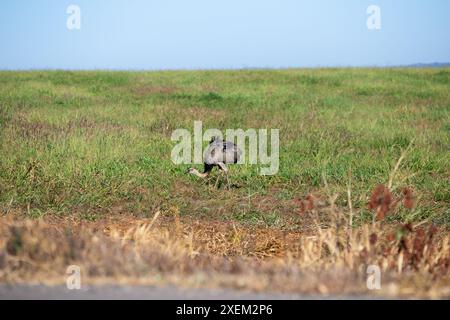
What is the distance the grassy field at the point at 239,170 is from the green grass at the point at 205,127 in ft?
0.11

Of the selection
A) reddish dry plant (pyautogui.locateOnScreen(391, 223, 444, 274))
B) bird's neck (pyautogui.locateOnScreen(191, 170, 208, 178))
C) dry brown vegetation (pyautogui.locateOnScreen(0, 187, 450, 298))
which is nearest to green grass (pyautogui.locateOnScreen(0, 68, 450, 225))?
bird's neck (pyautogui.locateOnScreen(191, 170, 208, 178))

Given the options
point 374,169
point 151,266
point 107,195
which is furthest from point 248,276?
point 374,169

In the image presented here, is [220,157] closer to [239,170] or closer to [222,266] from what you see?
[239,170]

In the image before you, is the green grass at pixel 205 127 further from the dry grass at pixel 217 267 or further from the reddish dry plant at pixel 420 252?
the dry grass at pixel 217 267

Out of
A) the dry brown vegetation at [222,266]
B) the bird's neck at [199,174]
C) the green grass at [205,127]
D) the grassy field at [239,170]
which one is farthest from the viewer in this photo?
the bird's neck at [199,174]

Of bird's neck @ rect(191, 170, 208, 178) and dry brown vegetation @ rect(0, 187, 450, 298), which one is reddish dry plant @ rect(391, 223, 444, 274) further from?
bird's neck @ rect(191, 170, 208, 178)

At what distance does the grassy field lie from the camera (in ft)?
19.5

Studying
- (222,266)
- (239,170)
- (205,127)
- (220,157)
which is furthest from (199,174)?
(222,266)

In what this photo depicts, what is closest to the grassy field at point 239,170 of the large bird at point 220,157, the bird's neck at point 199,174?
the bird's neck at point 199,174

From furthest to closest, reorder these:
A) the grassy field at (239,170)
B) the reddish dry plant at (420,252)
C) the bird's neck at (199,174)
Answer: the bird's neck at (199,174) → the grassy field at (239,170) → the reddish dry plant at (420,252)

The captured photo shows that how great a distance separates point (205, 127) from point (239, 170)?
4.15 meters

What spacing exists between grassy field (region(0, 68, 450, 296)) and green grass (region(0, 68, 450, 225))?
0.11ft

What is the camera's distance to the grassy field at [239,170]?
593 cm

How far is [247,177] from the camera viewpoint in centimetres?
1005
